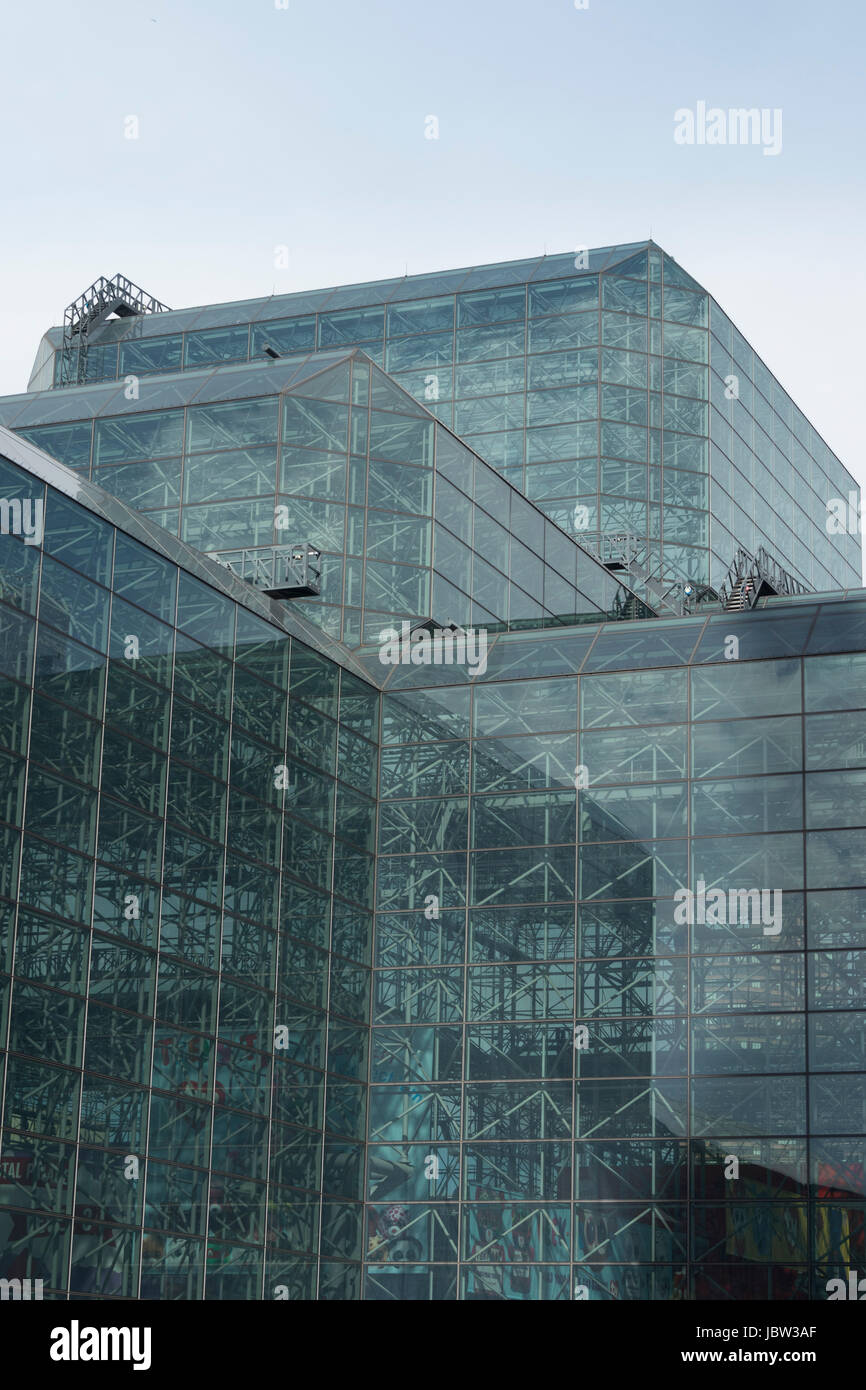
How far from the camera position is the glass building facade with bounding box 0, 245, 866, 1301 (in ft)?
116

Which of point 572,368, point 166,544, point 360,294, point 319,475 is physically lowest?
point 166,544

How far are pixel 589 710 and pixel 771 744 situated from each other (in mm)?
4556

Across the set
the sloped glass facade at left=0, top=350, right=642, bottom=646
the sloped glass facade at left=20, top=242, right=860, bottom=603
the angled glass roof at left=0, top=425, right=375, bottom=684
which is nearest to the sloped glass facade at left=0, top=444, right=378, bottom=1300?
the angled glass roof at left=0, top=425, right=375, bottom=684

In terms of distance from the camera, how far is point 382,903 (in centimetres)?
4650

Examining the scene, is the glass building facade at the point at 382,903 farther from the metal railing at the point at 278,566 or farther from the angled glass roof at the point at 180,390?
the metal railing at the point at 278,566

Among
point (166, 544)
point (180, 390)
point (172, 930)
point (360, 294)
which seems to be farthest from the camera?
point (360, 294)

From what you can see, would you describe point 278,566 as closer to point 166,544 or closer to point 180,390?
point 180,390

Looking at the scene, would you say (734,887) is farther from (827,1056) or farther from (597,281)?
(597,281)

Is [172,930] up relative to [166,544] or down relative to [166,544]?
down

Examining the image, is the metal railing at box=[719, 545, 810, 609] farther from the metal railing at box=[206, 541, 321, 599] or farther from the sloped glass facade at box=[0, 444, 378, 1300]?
the sloped glass facade at box=[0, 444, 378, 1300]

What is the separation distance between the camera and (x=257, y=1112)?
134 ft

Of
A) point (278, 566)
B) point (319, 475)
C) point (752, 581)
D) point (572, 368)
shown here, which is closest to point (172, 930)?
point (278, 566)

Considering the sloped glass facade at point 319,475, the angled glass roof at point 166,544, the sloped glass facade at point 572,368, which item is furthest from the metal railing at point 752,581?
the angled glass roof at point 166,544
